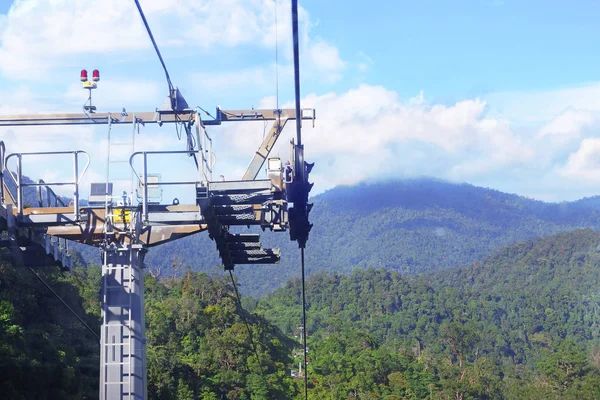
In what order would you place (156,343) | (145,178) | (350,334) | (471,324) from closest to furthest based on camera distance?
(145,178), (156,343), (350,334), (471,324)

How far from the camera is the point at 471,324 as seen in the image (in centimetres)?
7569

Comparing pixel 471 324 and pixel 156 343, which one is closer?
pixel 156 343

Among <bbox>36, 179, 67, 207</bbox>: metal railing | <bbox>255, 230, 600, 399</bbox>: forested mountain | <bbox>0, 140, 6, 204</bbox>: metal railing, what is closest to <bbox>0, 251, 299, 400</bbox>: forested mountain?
<bbox>255, 230, 600, 399</bbox>: forested mountain

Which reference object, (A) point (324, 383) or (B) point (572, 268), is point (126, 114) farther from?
(B) point (572, 268)

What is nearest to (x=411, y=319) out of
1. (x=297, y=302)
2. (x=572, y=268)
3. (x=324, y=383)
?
(x=297, y=302)

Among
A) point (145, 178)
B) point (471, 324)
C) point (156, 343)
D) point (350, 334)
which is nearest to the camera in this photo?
point (145, 178)

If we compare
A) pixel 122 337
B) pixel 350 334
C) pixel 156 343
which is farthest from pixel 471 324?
pixel 122 337

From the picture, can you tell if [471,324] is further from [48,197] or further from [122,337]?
[122,337]

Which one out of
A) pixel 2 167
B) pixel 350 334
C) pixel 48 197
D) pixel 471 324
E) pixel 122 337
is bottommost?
pixel 350 334

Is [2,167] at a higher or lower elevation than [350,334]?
higher

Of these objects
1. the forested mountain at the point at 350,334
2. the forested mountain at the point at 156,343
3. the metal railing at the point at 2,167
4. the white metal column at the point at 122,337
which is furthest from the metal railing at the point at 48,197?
the forested mountain at the point at 350,334

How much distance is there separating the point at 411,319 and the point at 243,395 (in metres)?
46.1

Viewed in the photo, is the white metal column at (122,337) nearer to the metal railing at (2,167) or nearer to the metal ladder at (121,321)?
the metal ladder at (121,321)

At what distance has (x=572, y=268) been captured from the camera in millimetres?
102875
